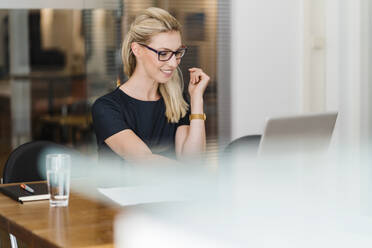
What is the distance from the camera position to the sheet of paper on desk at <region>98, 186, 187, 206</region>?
6.27 ft

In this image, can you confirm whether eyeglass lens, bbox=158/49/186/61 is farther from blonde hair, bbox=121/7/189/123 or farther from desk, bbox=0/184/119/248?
desk, bbox=0/184/119/248

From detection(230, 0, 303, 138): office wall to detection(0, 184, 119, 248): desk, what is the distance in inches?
100

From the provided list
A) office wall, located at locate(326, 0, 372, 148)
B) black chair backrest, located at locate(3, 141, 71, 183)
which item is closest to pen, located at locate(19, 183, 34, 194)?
black chair backrest, located at locate(3, 141, 71, 183)

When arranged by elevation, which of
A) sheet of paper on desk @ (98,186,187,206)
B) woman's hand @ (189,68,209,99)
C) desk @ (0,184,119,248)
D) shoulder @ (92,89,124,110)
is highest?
woman's hand @ (189,68,209,99)

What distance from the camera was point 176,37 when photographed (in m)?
2.86

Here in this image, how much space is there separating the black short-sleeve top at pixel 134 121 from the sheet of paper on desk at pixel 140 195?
62 centimetres

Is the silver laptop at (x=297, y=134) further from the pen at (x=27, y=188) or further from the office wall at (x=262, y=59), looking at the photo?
the office wall at (x=262, y=59)

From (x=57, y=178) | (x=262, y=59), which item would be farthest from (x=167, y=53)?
(x=262, y=59)

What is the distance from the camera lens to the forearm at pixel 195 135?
110 inches

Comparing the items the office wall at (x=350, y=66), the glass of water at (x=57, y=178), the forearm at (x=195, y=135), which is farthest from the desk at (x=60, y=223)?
the office wall at (x=350, y=66)

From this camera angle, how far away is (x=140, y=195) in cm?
196

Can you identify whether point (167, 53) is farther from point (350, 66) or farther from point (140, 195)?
point (350, 66)

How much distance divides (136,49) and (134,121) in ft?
1.07

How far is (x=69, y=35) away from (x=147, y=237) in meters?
4.60
